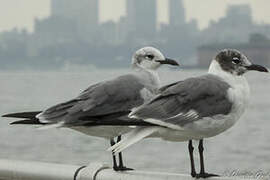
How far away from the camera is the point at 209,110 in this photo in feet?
14.9

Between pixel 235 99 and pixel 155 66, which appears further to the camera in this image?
pixel 155 66

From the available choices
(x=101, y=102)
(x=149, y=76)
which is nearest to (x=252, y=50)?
(x=149, y=76)

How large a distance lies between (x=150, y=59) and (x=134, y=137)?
131 centimetres

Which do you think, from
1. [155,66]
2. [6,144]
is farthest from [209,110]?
[6,144]

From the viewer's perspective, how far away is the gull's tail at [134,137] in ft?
13.8

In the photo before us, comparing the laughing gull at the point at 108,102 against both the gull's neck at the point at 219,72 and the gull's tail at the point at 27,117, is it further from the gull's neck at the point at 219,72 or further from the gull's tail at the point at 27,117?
the gull's neck at the point at 219,72

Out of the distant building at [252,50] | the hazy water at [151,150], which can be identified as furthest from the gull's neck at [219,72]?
the distant building at [252,50]

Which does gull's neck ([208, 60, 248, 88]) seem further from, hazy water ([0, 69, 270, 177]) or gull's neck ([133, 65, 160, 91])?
hazy water ([0, 69, 270, 177])

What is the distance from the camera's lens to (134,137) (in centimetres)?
424

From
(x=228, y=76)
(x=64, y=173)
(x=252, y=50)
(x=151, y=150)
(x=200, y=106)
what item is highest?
(x=228, y=76)

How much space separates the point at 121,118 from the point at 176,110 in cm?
45

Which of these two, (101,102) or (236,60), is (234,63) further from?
(101,102)

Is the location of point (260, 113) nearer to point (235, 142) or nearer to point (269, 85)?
point (235, 142)

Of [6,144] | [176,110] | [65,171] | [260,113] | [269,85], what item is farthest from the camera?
[269,85]
